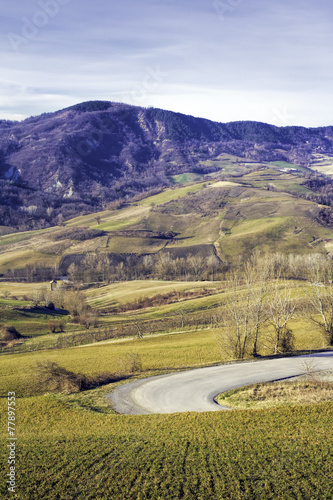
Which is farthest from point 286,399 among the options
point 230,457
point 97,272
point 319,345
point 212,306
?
point 97,272

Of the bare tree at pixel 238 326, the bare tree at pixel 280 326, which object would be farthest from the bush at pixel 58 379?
the bare tree at pixel 280 326

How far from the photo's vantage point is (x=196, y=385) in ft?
117

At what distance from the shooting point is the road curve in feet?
103

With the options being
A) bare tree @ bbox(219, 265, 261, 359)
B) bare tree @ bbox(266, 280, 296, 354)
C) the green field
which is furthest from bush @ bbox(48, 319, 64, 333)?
the green field

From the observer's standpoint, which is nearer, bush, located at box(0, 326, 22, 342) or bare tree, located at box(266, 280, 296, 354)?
bare tree, located at box(266, 280, 296, 354)

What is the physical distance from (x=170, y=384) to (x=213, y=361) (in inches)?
397

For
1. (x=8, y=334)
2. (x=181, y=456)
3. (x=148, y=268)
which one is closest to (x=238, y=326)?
(x=181, y=456)

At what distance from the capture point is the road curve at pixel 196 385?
31.3 metres

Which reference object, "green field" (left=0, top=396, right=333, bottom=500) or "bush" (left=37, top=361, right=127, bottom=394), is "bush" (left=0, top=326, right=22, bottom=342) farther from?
"green field" (left=0, top=396, right=333, bottom=500)

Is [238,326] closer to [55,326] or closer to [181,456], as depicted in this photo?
[181,456]

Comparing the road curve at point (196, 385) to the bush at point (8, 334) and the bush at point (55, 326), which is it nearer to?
the bush at point (8, 334)

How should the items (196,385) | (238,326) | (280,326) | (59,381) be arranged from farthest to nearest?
(280,326)
(238,326)
(59,381)
(196,385)

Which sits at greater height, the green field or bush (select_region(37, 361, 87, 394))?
the green field

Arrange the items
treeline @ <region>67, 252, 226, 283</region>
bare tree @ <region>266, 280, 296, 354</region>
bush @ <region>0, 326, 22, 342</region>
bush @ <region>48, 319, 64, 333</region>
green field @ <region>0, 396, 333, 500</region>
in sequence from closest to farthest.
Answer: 1. green field @ <region>0, 396, 333, 500</region>
2. bare tree @ <region>266, 280, 296, 354</region>
3. bush @ <region>0, 326, 22, 342</region>
4. bush @ <region>48, 319, 64, 333</region>
5. treeline @ <region>67, 252, 226, 283</region>
